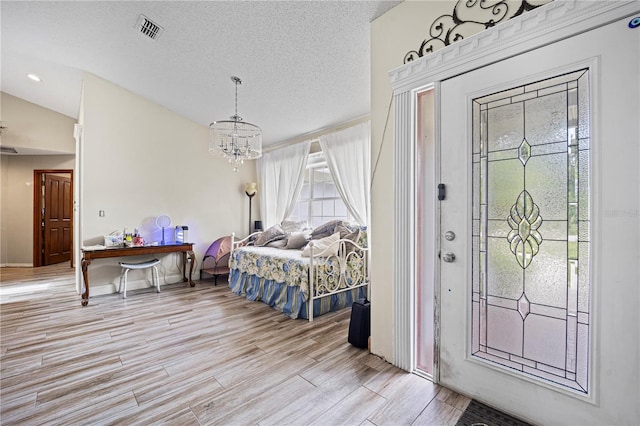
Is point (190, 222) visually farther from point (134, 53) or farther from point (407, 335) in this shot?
point (407, 335)

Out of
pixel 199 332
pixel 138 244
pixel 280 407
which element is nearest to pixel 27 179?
pixel 138 244

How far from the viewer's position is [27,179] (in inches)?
230

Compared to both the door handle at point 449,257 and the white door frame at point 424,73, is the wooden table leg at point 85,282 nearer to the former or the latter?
the white door frame at point 424,73

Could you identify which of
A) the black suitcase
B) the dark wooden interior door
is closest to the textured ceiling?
the black suitcase

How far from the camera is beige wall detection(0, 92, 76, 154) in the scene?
4.81 metres

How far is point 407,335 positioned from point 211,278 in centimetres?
393

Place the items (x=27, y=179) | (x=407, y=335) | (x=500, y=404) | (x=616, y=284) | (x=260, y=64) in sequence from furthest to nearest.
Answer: (x=27, y=179) → (x=260, y=64) → (x=407, y=335) → (x=500, y=404) → (x=616, y=284)

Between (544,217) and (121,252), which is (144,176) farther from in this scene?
(544,217)

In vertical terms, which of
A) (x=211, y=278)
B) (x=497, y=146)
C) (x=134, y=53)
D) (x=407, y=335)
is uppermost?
(x=134, y=53)

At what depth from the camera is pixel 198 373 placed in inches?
75.2

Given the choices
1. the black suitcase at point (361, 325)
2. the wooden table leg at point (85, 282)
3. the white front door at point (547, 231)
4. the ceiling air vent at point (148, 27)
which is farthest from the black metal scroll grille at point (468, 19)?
the wooden table leg at point (85, 282)

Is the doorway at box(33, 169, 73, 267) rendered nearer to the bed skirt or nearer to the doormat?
the bed skirt

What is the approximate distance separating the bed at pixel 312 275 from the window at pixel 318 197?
63 centimetres

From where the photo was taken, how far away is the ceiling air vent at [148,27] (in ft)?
8.70
